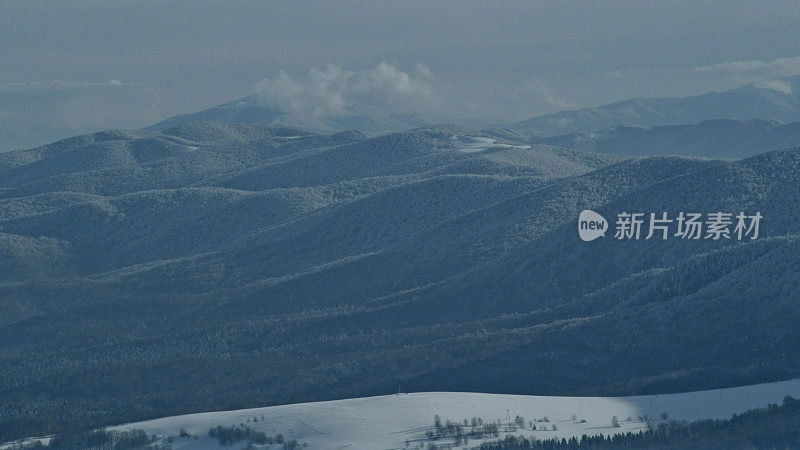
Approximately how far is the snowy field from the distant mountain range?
513 cm

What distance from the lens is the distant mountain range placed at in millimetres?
91500

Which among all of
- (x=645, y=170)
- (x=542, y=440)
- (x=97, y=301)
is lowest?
(x=542, y=440)

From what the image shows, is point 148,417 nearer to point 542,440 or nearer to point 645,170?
point 542,440

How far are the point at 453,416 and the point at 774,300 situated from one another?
110 feet

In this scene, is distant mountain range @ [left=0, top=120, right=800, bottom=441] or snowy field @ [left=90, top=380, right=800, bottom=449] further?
distant mountain range @ [left=0, top=120, right=800, bottom=441]

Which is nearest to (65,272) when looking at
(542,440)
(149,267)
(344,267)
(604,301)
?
(149,267)

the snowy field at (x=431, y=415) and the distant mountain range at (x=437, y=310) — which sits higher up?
the distant mountain range at (x=437, y=310)

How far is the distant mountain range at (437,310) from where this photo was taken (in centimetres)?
9150

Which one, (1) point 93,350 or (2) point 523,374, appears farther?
(1) point 93,350

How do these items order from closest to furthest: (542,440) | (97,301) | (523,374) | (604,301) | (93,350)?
(542,440), (523,374), (604,301), (93,350), (97,301)

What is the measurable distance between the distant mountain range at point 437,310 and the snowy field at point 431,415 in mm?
5132

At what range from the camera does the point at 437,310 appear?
118m

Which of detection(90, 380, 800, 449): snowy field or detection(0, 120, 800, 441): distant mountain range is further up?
detection(0, 120, 800, 441): distant mountain range

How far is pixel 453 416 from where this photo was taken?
2790 inches
